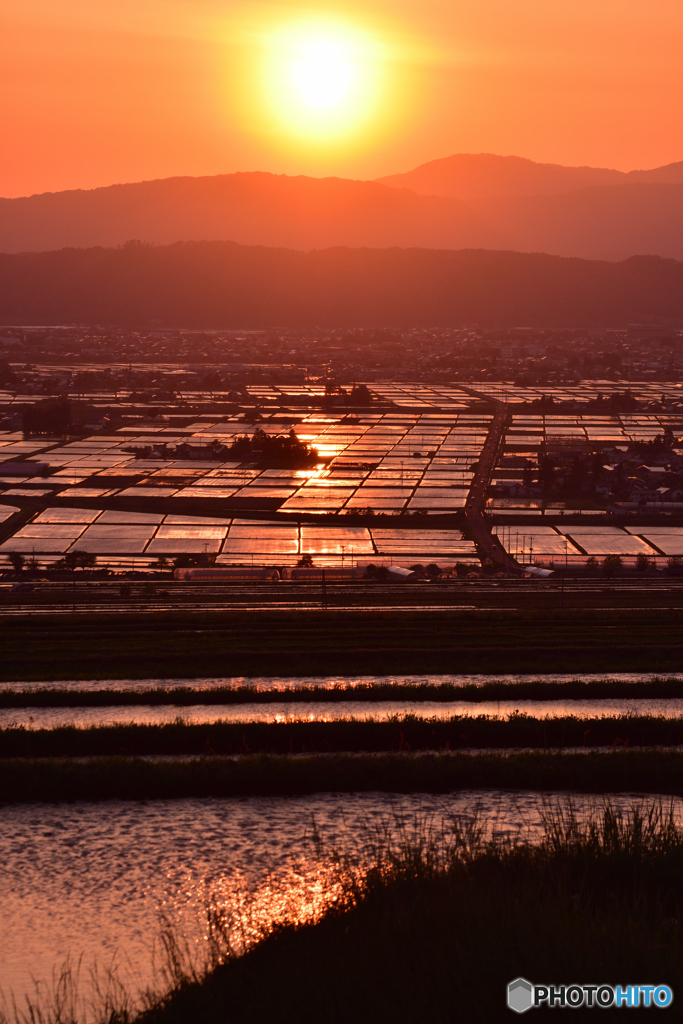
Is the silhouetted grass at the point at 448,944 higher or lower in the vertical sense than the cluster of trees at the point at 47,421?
lower

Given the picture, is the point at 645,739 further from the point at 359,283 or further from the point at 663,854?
the point at 359,283

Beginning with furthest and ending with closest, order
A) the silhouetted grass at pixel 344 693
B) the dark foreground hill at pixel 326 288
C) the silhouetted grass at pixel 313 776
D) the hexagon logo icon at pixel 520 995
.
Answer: the dark foreground hill at pixel 326 288
the silhouetted grass at pixel 344 693
the silhouetted grass at pixel 313 776
the hexagon logo icon at pixel 520 995

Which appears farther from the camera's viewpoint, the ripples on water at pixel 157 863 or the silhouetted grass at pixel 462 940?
the ripples on water at pixel 157 863

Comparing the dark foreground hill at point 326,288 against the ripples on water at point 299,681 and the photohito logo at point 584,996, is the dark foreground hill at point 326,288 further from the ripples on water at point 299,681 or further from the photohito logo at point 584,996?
the photohito logo at point 584,996

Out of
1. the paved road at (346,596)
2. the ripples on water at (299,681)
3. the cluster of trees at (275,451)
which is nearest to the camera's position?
→ the ripples on water at (299,681)

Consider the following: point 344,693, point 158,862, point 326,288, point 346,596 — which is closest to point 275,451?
point 346,596

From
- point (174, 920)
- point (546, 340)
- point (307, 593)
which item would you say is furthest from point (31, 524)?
point (546, 340)

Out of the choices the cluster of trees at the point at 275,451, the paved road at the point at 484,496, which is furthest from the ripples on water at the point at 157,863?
the cluster of trees at the point at 275,451
